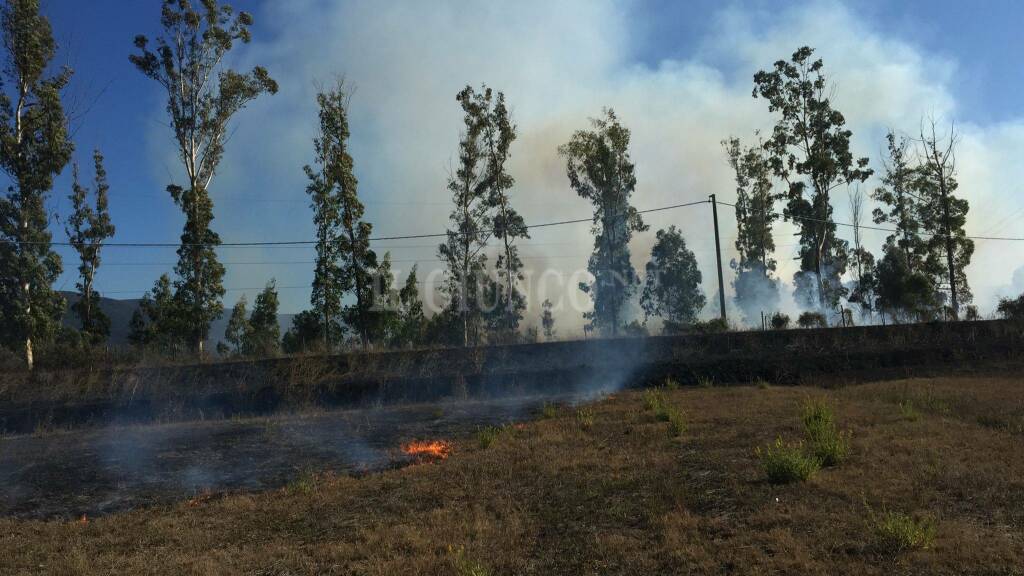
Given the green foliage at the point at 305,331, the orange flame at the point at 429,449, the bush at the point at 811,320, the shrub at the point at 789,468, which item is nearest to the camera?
the shrub at the point at 789,468

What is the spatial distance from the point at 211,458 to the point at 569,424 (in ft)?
33.8

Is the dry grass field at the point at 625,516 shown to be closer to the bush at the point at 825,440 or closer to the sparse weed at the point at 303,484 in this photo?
the sparse weed at the point at 303,484

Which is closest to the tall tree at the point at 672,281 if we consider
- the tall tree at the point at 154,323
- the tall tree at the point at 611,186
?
the tall tree at the point at 611,186

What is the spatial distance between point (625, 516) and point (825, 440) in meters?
4.79

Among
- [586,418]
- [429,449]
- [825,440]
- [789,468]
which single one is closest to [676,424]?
[586,418]

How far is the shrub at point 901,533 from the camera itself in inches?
281

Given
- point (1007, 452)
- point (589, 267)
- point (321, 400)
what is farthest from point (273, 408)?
point (589, 267)

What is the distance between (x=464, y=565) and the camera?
7562mm

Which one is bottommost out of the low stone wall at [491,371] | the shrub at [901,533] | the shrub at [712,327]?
the shrub at [901,533]

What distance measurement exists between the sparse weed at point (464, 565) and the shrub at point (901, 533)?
186 inches

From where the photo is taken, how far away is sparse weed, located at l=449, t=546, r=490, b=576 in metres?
7.21

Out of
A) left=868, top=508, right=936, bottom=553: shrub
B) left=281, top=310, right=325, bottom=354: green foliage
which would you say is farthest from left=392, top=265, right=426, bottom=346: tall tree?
left=868, top=508, right=936, bottom=553: shrub

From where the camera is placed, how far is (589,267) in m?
61.7

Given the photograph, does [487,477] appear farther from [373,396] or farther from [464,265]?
[464,265]
